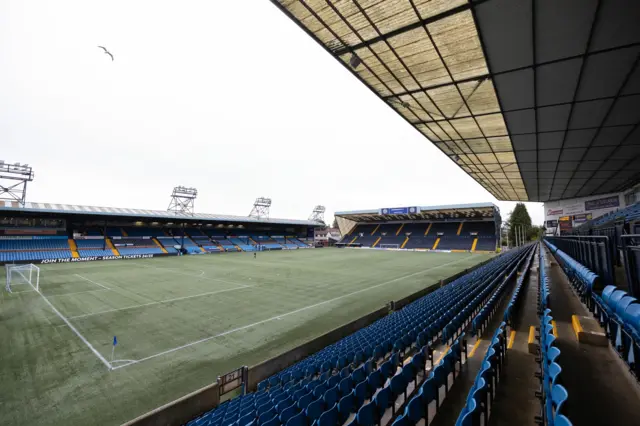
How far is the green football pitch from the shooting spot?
657 cm

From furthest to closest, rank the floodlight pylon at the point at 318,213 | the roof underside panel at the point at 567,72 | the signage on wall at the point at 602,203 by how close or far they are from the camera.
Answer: the floodlight pylon at the point at 318,213 < the signage on wall at the point at 602,203 < the roof underside panel at the point at 567,72

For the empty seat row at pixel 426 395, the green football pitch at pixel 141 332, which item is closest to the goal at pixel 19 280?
the green football pitch at pixel 141 332

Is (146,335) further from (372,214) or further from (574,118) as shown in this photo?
(372,214)

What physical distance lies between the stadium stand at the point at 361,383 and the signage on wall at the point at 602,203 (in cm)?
3468

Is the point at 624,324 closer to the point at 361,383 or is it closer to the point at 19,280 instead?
the point at 361,383

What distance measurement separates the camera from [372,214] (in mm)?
62812

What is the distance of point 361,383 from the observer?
4676 millimetres

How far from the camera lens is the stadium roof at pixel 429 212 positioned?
49.8 meters

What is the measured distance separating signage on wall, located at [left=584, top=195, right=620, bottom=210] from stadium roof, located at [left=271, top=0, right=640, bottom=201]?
2230cm

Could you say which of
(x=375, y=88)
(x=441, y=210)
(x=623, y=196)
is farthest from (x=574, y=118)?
(x=441, y=210)

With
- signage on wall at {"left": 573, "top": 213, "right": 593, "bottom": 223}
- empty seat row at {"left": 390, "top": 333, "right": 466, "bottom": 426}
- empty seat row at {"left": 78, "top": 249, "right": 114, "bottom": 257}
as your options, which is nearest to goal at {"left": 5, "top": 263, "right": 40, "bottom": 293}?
empty seat row at {"left": 78, "top": 249, "right": 114, "bottom": 257}

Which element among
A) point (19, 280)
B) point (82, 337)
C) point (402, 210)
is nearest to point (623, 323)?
point (82, 337)

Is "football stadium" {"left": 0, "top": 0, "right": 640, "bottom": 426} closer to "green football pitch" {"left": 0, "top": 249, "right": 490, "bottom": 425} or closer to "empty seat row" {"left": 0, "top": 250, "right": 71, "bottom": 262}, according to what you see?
"green football pitch" {"left": 0, "top": 249, "right": 490, "bottom": 425}

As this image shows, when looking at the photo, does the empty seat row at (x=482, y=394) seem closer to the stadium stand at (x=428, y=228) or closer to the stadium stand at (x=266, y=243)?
the stadium stand at (x=428, y=228)
